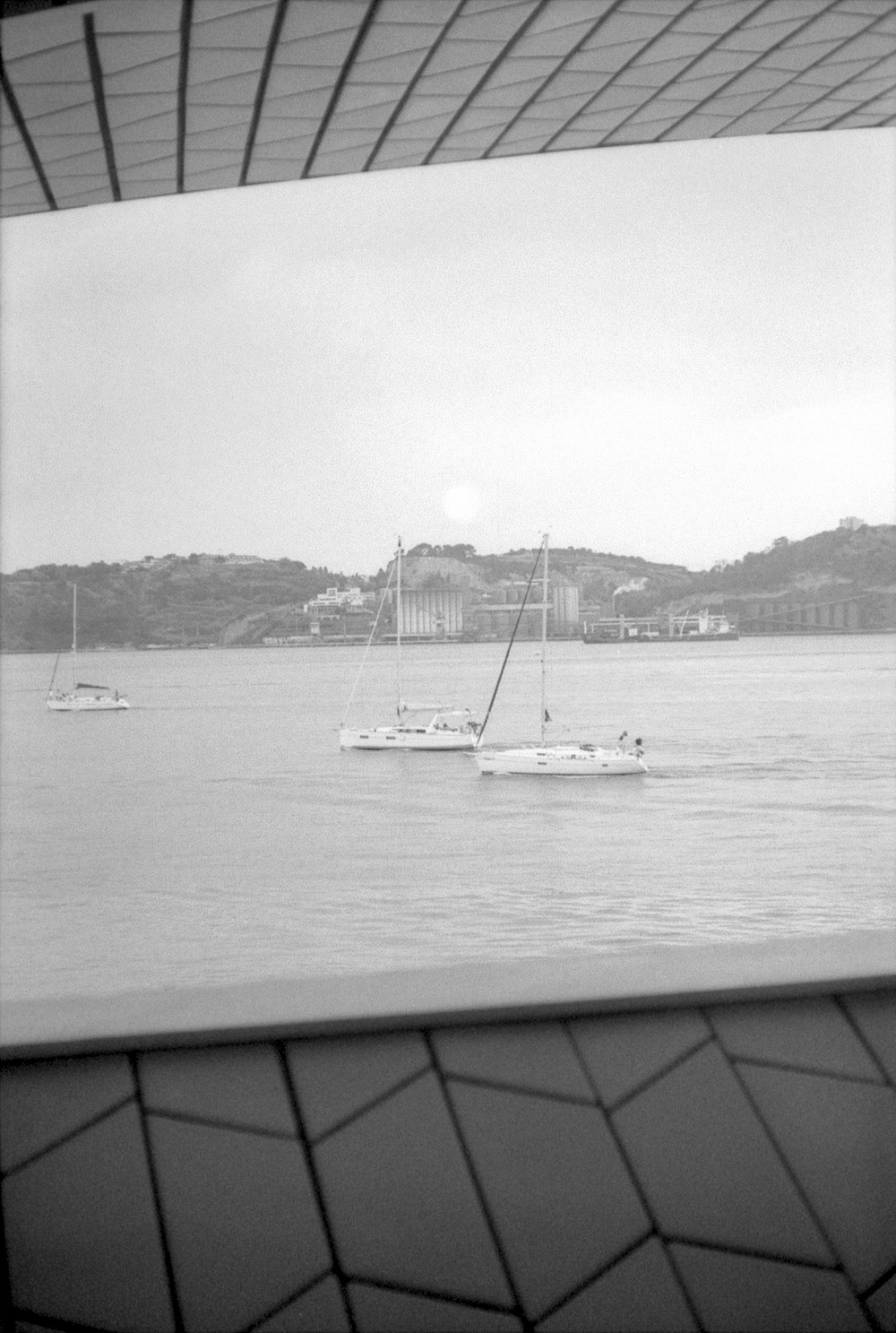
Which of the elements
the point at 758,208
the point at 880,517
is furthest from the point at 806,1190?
the point at 758,208

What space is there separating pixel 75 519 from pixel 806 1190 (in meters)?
25.2

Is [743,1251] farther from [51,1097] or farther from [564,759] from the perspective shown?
[564,759]

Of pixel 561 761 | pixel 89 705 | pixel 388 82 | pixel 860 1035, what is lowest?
pixel 561 761

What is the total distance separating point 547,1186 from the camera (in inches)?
46.8

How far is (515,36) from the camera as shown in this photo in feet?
9.73

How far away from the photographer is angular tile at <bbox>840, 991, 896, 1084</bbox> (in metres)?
1.32

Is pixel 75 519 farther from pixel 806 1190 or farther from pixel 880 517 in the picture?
pixel 806 1190

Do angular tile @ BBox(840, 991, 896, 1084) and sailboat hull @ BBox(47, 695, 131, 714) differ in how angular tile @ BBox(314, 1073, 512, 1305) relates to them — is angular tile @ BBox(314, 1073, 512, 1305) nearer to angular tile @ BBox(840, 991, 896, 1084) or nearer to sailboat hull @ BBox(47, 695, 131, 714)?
angular tile @ BBox(840, 991, 896, 1084)

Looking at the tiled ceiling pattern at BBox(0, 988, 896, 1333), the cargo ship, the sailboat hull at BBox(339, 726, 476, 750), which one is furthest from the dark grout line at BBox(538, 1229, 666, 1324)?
the sailboat hull at BBox(339, 726, 476, 750)

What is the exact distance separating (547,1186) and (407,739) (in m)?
19.5

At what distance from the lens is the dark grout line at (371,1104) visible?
119 centimetres

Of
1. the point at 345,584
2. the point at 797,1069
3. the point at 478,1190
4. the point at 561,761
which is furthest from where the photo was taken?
the point at 561,761

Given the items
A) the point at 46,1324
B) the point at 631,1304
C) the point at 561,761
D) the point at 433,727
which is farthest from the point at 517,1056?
the point at 433,727

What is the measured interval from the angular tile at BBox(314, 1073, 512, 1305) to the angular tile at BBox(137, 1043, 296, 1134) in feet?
0.20
